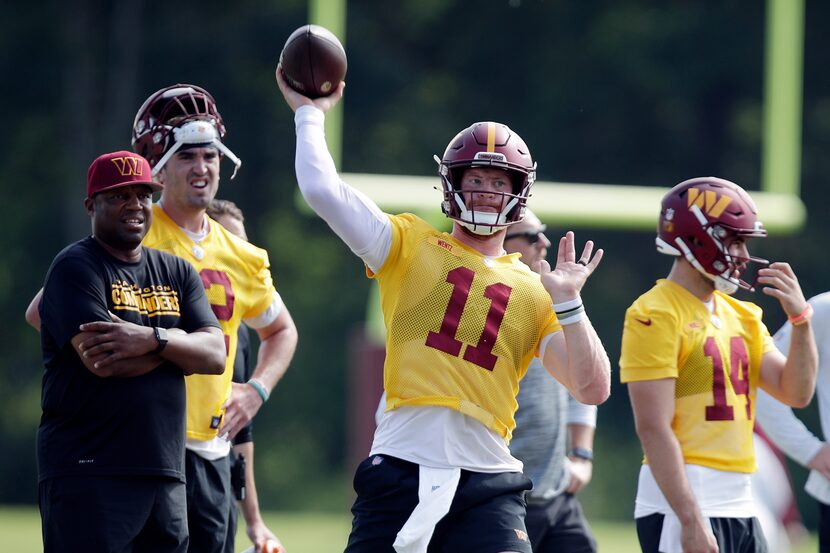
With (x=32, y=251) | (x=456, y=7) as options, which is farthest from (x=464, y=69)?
(x=32, y=251)

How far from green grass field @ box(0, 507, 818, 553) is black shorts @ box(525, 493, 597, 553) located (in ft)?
15.5

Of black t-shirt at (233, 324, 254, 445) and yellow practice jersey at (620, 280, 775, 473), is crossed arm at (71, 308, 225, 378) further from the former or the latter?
yellow practice jersey at (620, 280, 775, 473)

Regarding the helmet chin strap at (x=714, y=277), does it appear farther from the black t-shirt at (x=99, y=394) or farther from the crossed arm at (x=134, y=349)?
the black t-shirt at (x=99, y=394)

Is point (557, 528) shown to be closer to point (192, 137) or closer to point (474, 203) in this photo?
point (474, 203)

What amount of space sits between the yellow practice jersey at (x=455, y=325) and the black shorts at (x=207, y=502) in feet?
3.19

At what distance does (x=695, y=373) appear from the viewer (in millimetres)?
4637

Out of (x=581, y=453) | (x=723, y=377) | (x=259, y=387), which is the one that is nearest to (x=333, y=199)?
(x=259, y=387)

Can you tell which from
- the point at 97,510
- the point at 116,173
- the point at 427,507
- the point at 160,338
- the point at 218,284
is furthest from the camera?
the point at 218,284

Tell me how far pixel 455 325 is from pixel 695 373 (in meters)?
0.92

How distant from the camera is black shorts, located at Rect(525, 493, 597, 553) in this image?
5.43m

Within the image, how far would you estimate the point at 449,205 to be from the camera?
4402 mm

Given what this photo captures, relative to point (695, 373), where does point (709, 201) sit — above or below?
above

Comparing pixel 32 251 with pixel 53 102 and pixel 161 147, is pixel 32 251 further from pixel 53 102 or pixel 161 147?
pixel 161 147

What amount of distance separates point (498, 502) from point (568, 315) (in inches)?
23.6
